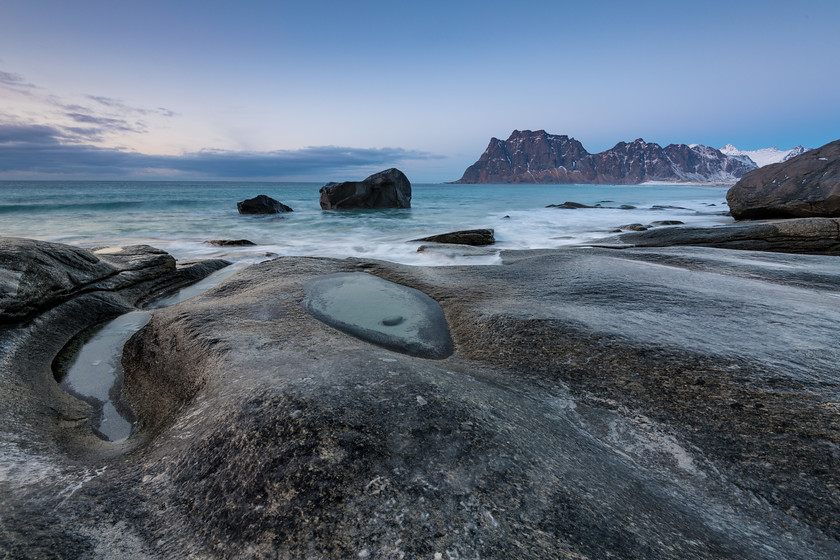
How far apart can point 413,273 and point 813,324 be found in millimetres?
3742

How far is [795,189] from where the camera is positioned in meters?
12.3

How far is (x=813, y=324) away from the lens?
2.93 metres

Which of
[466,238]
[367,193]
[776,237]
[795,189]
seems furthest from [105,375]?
[367,193]

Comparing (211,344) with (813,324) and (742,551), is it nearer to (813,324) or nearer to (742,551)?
(742,551)

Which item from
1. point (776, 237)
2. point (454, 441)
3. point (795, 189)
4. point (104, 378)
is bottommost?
point (104, 378)

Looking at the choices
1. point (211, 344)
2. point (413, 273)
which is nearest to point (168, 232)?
point (413, 273)

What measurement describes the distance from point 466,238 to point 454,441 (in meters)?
10.3

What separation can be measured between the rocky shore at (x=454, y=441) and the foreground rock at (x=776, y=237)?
21.7ft

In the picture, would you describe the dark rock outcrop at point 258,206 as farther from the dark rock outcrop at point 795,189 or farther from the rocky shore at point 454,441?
the dark rock outcrop at point 795,189

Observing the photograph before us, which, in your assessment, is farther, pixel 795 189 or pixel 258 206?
pixel 258 206

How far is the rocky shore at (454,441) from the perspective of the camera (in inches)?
52.8

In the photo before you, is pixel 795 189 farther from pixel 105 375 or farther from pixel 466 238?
pixel 105 375

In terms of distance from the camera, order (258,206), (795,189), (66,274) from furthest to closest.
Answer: (258,206), (795,189), (66,274)

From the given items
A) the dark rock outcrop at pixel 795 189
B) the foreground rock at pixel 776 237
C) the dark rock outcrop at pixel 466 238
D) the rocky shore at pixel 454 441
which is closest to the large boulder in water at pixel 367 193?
the dark rock outcrop at pixel 466 238
